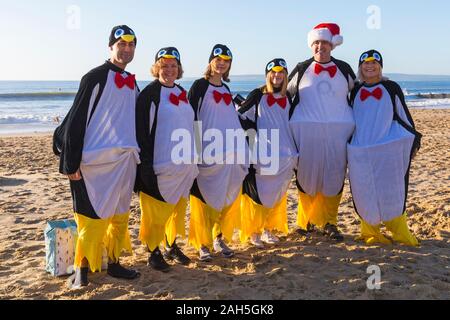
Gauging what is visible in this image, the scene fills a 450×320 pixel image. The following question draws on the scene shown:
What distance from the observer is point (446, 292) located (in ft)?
12.4

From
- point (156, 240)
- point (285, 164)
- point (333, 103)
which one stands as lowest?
point (156, 240)

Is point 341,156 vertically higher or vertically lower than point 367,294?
higher

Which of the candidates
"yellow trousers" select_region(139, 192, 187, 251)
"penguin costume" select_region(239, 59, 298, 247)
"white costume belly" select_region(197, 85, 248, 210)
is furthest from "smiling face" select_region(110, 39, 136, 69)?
"penguin costume" select_region(239, 59, 298, 247)

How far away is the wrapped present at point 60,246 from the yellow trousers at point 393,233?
10.1ft

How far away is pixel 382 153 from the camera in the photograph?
4.77 m

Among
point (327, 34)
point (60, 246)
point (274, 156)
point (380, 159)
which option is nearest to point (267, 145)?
point (274, 156)

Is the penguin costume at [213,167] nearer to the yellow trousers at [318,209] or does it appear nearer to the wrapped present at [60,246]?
the yellow trousers at [318,209]

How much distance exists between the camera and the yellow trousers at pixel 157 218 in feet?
14.0

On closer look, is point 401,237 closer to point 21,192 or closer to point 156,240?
point 156,240

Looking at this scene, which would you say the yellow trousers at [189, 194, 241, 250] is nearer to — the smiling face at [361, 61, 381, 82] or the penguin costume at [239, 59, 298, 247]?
the penguin costume at [239, 59, 298, 247]

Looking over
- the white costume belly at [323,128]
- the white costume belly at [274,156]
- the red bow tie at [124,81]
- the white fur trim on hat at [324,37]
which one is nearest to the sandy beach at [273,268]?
the white costume belly at [274,156]
